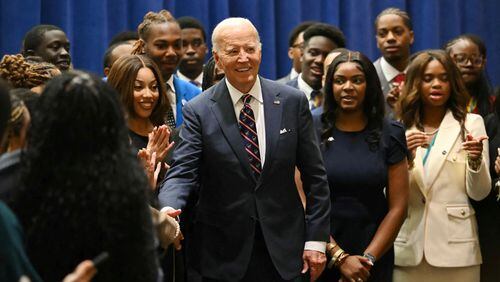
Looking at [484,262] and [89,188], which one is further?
[484,262]

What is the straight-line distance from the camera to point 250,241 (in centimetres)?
374

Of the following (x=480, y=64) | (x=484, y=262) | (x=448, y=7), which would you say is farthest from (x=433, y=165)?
(x=448, y=7)

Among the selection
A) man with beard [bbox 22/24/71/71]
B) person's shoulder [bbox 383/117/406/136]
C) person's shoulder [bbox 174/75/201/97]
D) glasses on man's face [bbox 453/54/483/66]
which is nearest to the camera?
person's shoulder [bbox 383/117/406/136]

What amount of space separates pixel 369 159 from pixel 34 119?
2386 mm

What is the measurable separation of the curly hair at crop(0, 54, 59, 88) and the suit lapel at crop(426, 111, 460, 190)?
1.96 metres

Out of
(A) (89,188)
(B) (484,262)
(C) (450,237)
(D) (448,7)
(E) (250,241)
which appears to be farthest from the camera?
(D) (448,7)

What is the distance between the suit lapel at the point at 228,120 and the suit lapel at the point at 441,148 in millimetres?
1377

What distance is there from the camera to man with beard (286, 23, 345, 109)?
5.98 meters

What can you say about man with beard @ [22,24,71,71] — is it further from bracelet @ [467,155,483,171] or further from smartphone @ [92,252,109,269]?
smartphone @ [92,252,109,269]

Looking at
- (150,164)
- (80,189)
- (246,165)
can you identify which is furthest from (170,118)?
(80,189)

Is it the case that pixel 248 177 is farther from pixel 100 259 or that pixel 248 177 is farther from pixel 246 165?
pixel 100 259

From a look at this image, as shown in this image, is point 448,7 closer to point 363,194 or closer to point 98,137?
point 363,194

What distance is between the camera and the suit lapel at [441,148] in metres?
4.78

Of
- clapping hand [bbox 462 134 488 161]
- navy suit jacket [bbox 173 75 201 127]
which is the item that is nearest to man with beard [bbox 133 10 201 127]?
navy suit jacket [bbox 173 75 201 127]
